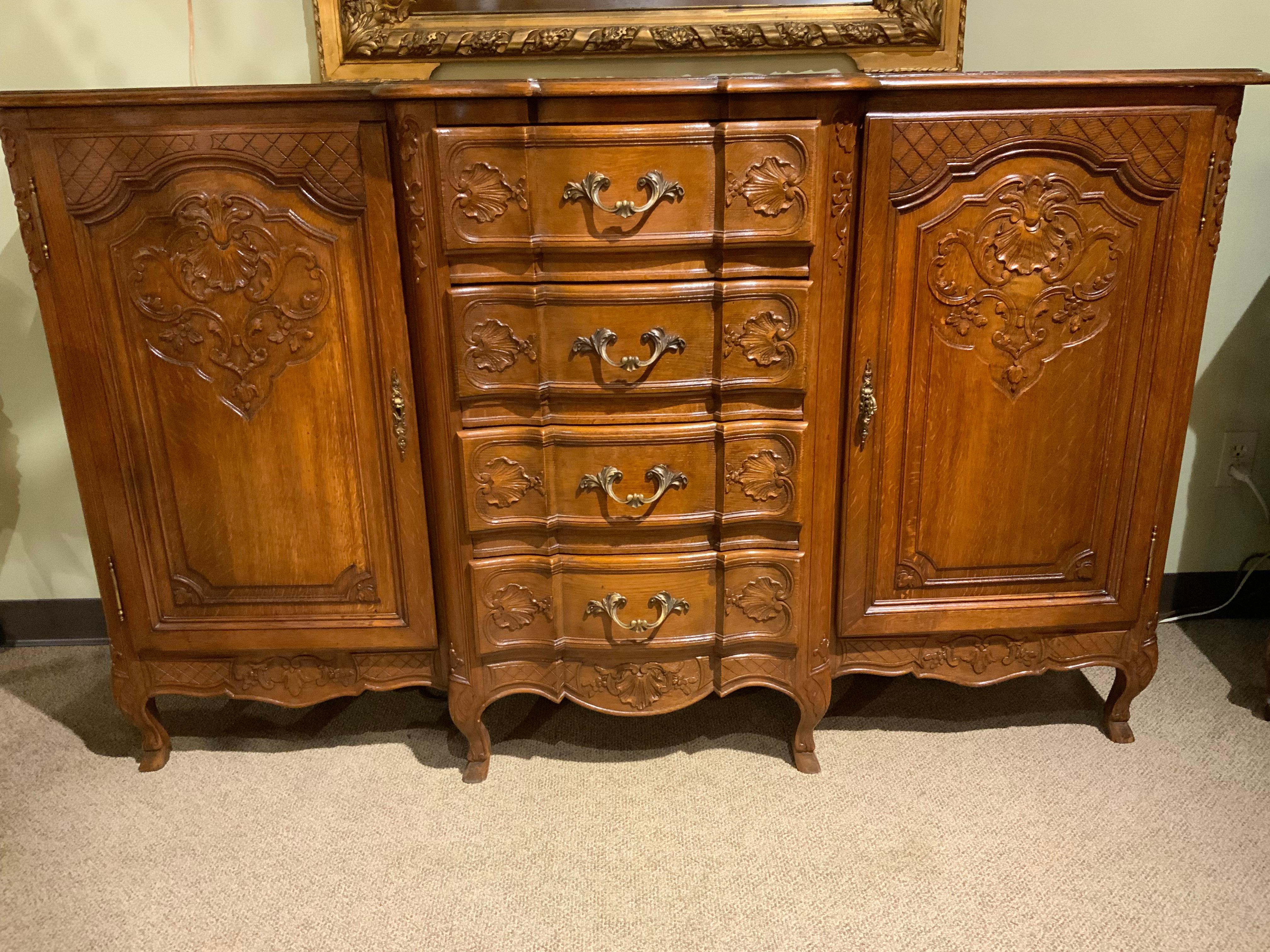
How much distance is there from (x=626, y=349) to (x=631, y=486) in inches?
8.4

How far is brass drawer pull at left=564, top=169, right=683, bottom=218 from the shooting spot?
1.17 m

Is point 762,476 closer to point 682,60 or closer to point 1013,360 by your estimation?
point 1013,360

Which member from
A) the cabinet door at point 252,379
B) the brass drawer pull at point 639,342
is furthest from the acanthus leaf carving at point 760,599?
the cabinet door at point 252,379

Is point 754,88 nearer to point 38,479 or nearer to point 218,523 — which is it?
point 218,523

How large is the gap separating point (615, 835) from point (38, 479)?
4.88 feet

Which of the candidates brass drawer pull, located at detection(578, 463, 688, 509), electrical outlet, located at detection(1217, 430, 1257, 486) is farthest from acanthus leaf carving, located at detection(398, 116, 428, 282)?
electrical outlet, located at detection(1217, 430, 1257, 486)

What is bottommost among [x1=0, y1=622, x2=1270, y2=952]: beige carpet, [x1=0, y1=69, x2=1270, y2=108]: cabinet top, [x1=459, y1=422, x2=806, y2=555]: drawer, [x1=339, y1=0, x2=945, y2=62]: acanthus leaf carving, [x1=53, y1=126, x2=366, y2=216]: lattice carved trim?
[x1=0, y1=622, x2=1270, y2=952]: beige carpet

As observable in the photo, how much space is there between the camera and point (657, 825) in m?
1.39

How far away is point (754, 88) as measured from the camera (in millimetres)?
1120

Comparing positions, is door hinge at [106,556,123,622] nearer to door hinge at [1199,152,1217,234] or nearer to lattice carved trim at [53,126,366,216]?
lattice carved trim at [53,126,366,216]

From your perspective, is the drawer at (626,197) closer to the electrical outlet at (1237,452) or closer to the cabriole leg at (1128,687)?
the cabriole leg at (1128,687)

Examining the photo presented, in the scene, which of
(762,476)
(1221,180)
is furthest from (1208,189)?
(762,476)

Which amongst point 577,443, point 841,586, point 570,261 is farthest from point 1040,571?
point 570,261

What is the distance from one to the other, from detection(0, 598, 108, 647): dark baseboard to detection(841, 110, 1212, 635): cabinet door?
1681mm
